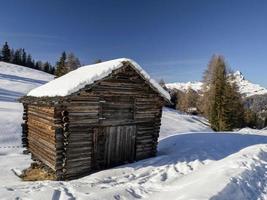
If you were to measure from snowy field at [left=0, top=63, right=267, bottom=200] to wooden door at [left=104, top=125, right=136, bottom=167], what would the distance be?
2.64 ft

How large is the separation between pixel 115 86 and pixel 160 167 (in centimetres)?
506

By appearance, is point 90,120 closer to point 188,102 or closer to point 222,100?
point 222,100

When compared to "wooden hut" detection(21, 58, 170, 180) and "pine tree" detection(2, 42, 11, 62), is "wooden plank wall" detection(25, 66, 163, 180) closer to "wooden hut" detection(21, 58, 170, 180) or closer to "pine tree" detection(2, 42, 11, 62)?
"wooden hut" detection(21, 58, 170, 180)

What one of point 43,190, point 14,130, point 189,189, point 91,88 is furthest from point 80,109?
point 14,130

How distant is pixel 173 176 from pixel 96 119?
16.0 feet

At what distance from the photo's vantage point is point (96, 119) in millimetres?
15070

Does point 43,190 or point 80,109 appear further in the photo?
point 80,109

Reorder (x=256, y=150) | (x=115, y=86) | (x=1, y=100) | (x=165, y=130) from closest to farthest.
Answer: (x=115, y=86) → (x=256, y=150) → (x=165, y=130) → (x=1, y=100)

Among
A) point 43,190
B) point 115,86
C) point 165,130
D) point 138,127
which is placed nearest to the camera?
point 43,190

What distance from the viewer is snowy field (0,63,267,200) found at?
1055 cm

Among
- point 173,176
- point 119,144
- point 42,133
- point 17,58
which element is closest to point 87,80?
point 119,144

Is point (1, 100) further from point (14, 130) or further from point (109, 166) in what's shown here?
point (109, 166)

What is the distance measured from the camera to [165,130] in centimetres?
3744

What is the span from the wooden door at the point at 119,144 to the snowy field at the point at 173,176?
804 millimetres
